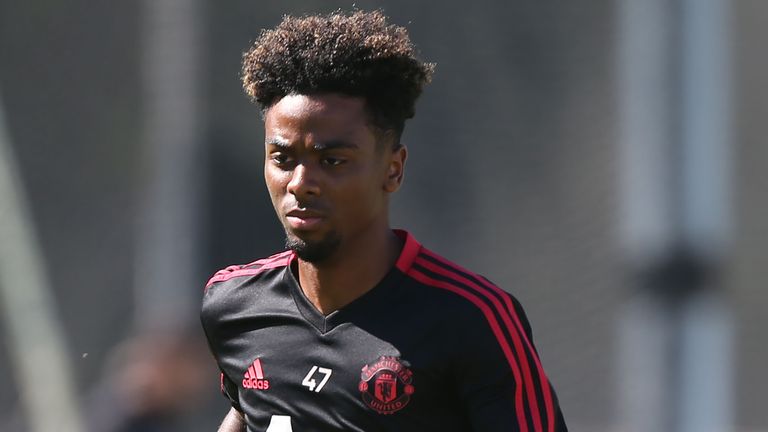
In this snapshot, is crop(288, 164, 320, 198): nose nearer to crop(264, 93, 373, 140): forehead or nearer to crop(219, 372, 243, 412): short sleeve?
crop(264, 93, 373, 140): forehead

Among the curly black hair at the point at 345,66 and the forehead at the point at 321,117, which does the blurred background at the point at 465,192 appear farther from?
the forehead at the point at 321,117

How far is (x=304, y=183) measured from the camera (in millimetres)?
2395

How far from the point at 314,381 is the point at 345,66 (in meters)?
0.61

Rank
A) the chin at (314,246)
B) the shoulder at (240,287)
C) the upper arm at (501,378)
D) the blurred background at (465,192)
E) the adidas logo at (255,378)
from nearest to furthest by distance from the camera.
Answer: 1. the upper arm at (501,378)
2. the chin at (314,246)
3. the adidas logo at (255,378)
4. the shoulder at (240,287)
5. the blurred background at (465,192)

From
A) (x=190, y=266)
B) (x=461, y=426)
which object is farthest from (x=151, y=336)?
(x=461, y=426)

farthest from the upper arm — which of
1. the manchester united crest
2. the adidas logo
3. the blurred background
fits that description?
the blurred background

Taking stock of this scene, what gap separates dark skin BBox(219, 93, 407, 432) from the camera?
7.93ft

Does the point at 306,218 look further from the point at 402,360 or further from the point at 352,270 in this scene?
the point at 402,360

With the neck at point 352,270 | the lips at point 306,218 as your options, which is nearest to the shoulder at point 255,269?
the neck at point 352,270

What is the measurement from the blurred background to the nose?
1603 mm

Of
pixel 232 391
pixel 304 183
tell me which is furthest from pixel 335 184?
pixel 232 391

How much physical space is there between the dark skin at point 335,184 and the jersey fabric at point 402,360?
0.05 m

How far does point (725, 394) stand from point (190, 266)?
2275 mm

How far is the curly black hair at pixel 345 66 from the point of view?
8.18ft
